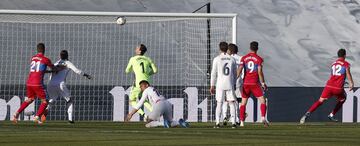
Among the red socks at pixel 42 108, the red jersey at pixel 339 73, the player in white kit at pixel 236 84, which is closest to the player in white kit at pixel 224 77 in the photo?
the player in white kit at pixel 236 84

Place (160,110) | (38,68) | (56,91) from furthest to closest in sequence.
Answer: (56,91) → (38,68) → (160,110)

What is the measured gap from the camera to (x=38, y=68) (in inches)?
899

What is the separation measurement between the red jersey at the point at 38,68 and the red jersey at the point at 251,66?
4440 mm

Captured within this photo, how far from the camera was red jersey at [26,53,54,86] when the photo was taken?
22.7 m

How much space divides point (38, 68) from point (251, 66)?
484 cm

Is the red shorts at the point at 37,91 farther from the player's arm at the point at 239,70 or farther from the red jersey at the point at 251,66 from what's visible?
the red jersey at the point at 251,66

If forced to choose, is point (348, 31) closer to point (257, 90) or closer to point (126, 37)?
point (126, 37)

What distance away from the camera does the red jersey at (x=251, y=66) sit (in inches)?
865

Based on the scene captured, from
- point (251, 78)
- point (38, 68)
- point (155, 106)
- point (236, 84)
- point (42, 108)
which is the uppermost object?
point (38, 68)

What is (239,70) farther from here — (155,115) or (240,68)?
(155,115)

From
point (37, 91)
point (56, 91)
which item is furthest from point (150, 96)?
point (56, 91)

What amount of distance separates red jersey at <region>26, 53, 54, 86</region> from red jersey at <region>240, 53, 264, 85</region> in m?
4.44

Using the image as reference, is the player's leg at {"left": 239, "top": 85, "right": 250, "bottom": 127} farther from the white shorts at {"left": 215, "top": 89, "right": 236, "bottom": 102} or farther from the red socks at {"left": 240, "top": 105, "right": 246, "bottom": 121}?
the white shorts at {"left": 215, "top": 89, "right": 236, "bottom": 102}

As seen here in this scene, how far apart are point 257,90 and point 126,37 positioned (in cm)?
5136
